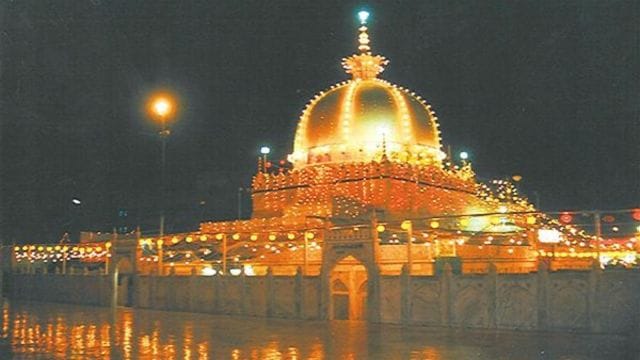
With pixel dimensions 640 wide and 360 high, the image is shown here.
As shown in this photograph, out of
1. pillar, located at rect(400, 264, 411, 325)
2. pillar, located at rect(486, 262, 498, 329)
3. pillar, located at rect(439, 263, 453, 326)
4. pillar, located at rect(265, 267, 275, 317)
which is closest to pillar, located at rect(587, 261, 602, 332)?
pillar, located at rect(486, 262, 498, 329)

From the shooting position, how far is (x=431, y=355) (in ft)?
55.5

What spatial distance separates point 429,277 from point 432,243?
596cm

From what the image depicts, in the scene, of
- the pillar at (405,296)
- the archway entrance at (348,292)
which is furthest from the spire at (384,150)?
the pillar at (405,296)

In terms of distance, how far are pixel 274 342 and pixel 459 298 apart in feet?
22.3

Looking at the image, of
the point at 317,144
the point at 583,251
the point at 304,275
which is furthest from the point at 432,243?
the point at 317,144

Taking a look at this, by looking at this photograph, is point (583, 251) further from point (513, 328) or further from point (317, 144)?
point (317, 144)

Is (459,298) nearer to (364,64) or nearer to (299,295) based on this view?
(299,295)

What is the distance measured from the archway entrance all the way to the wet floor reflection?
2.12 metres

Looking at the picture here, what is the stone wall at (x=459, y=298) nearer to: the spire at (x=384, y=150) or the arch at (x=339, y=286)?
the arch at (x=339, y=286)

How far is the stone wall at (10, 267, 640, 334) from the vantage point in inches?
→ 829

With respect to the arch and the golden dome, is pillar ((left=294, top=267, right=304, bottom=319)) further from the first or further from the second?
the golden dome

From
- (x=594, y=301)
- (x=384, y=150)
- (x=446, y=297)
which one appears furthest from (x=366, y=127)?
(x=594, y=301)

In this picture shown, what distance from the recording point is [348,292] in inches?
1114

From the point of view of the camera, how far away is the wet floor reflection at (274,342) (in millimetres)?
17297
